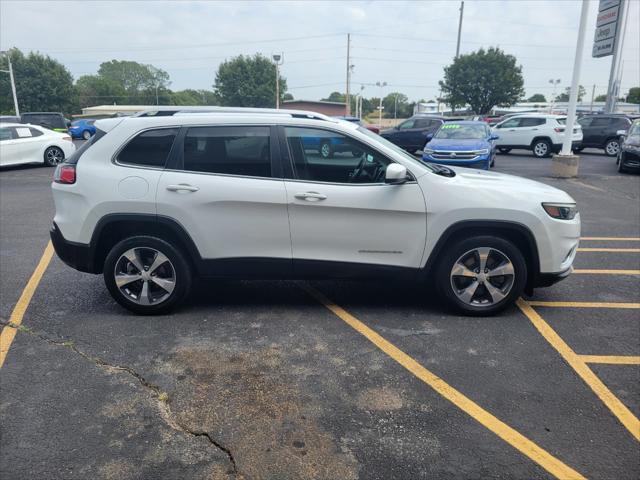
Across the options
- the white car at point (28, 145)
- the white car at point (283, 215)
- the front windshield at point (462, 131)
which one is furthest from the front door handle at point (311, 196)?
the white car at point (28, 145)

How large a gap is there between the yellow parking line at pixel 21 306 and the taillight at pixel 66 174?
4.26ft

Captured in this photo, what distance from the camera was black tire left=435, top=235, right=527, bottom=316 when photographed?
4273 millimetres

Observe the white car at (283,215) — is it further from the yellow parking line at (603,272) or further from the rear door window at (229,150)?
the yellow parking line at (603,272)

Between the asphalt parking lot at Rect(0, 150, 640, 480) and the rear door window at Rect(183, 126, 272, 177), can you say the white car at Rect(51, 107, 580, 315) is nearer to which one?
the rear door window at Rect(183, 126, 272, 177)

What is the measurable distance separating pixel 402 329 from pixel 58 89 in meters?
65.2

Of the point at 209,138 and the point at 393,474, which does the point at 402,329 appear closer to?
the point at 393,474

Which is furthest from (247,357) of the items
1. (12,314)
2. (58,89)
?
(58,89)

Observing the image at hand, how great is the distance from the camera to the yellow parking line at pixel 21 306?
13.0ft

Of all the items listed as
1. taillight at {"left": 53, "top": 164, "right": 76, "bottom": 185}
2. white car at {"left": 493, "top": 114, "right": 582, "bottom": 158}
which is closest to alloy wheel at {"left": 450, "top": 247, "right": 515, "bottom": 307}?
taillight at {"left": 53, "top": 164, "right": 76, "bottom": 185}

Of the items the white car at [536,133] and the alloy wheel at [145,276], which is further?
the white car at [536,133]

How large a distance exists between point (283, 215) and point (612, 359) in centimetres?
281

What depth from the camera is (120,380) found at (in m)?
3.39

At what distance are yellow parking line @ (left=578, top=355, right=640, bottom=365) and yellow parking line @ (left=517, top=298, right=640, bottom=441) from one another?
56 mm

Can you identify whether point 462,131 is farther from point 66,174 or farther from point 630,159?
point 66,174
